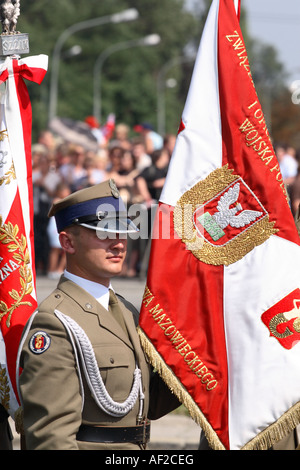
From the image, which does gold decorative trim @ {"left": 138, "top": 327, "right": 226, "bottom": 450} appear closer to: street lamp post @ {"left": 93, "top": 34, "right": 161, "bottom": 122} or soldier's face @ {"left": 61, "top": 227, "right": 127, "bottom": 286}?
soldier's face @ {"left": 61, "top": 227, "right": 127, "bottom": 286}

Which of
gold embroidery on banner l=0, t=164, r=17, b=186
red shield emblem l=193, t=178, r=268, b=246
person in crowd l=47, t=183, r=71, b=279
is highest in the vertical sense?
gold embroidery on banner l=0, t=164, r=17, b=186

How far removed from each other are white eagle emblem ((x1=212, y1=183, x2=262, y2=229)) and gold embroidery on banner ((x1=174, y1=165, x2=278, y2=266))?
38 millimetres

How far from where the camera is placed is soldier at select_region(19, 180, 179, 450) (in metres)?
3.13

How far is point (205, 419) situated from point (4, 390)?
2.89 feet

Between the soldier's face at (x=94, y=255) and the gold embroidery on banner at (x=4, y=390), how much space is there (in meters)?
0.73

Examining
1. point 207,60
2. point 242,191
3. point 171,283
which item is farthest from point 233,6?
point 171,283

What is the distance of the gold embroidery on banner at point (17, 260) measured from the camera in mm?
3963

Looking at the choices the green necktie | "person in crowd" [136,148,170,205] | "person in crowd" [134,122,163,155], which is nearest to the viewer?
the green necktie

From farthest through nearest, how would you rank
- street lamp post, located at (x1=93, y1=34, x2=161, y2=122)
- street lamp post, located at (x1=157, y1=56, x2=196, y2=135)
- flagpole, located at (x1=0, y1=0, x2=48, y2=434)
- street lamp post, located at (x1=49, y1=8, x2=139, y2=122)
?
street lamp post, located at (x1=157, y1=56, x2=196, y2=135)
street lamp post, located at (x1=93, y1=34, x2=161, y2=122)
street lamp post, located at (x1=49, y1=8, x2=139, y2=122)
flagpole, located at (x1=0, y1=0, x2=48, y2=434)

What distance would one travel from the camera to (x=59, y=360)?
10.4ft

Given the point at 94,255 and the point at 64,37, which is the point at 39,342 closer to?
the point at 94,255

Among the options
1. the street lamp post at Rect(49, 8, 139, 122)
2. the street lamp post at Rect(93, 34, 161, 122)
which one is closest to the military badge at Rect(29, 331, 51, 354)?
the street lamp post at Rect(49, 8, 139, 122)

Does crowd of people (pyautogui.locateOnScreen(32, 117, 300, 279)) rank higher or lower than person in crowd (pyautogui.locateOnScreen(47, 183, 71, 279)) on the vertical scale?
higher
